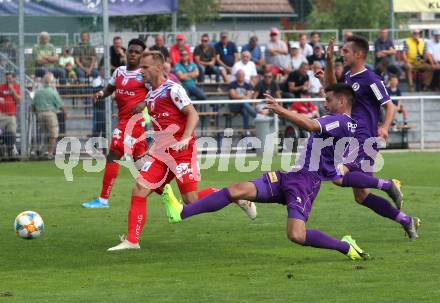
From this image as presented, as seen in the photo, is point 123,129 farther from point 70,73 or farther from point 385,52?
point 385,52

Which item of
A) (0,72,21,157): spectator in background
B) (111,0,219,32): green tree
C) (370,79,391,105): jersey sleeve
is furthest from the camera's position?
(111,0,219,32): green tree

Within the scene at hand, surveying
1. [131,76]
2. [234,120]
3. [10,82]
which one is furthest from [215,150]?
[131,76]

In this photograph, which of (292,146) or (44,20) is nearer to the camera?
(292,146)

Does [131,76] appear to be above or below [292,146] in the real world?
above

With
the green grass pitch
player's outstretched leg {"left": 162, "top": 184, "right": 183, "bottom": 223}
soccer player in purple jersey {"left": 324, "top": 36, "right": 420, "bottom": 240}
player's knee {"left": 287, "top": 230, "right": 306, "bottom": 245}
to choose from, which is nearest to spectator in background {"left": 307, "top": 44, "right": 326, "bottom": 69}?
the green grass pitch

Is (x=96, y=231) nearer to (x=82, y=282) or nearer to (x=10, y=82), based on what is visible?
(x=82, y=282)

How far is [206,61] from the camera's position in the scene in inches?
1153

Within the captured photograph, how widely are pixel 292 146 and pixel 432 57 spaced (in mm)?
7016

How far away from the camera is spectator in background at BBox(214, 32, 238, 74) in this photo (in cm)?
2967

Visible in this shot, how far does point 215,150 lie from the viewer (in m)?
26.0

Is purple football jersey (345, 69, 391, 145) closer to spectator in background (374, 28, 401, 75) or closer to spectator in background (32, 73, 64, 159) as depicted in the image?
spectator in background (32, 73, 64, 159)

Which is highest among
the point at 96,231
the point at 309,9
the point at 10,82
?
the point at 309,9

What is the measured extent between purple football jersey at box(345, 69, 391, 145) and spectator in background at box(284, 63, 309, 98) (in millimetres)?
15840

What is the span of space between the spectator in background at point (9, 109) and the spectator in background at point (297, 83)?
6845mm
